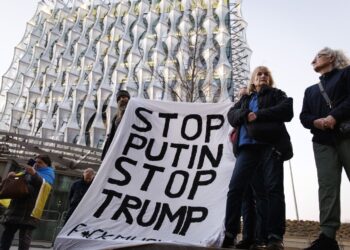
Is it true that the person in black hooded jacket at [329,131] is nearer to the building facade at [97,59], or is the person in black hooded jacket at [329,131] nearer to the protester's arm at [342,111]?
the protester's arm at [342,111]

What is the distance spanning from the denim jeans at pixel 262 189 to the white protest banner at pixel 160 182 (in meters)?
0.29

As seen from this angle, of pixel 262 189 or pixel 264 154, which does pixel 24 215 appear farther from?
pixel 264 154

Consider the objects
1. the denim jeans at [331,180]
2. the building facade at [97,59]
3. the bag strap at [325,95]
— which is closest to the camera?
the denim jeans at [331,180]

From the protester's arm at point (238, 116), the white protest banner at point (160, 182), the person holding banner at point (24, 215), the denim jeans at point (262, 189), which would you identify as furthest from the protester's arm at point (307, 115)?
the person holding banner at point (24, 215)

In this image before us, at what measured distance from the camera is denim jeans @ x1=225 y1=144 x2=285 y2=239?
3.17 metres

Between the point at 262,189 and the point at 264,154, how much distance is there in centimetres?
33

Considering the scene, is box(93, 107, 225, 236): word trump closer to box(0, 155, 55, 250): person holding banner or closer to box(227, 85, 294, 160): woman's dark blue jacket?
box(227, 85, 294, 160): woman's dark blue jacket

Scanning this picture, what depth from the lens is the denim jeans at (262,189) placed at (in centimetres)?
317

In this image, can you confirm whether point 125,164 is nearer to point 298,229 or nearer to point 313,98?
point 313,98

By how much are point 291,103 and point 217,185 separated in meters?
1.04

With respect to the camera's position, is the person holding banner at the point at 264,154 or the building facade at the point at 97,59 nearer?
the person holding banner at the point at 264,154

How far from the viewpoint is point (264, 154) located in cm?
340

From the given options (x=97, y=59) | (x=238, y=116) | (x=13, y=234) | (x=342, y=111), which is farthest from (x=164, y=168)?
(x=97, y=59)

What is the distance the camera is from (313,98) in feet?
10.9
